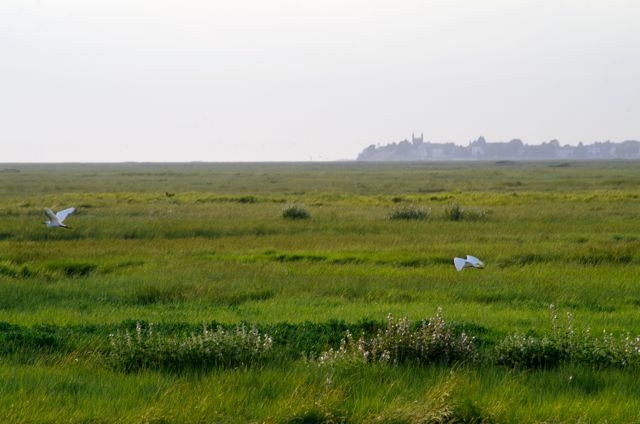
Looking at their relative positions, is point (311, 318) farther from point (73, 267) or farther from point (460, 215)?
point (460, 215)

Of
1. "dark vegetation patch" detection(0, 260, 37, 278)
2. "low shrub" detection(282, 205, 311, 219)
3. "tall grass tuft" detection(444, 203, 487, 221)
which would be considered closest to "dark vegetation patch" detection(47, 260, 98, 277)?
"dark vegetation patch" detection(0, 260, 37, 278)

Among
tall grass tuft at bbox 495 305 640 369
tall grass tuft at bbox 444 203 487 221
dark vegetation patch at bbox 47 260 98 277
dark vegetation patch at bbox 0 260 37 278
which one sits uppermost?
tall grass tuft at bbox 495 305 640 369

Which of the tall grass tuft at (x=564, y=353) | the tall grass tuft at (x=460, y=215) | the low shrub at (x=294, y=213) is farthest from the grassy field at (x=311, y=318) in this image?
the low shrub at (x=294, y=213)

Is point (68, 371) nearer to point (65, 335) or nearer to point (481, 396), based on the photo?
point (65, 335)

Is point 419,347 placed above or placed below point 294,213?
above

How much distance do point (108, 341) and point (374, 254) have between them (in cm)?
1031

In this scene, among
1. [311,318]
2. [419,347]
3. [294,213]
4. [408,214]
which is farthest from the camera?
[294,213]

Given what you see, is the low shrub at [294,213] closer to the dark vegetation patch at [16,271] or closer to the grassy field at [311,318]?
the grassy field at [311,318]

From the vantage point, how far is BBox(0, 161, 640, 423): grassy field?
21.2ft

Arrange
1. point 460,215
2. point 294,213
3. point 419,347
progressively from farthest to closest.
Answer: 1. point 294,213
2. point 460,215
3. point 419,347

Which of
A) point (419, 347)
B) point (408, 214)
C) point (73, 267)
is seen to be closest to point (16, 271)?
point (73, 267)

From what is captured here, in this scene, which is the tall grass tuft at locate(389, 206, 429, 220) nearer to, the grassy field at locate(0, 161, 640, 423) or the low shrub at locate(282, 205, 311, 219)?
the grassy field at locate(0, 161, 640, 423)

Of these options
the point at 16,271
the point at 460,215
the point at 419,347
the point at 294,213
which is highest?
the point at 419,347

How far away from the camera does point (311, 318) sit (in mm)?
10539
